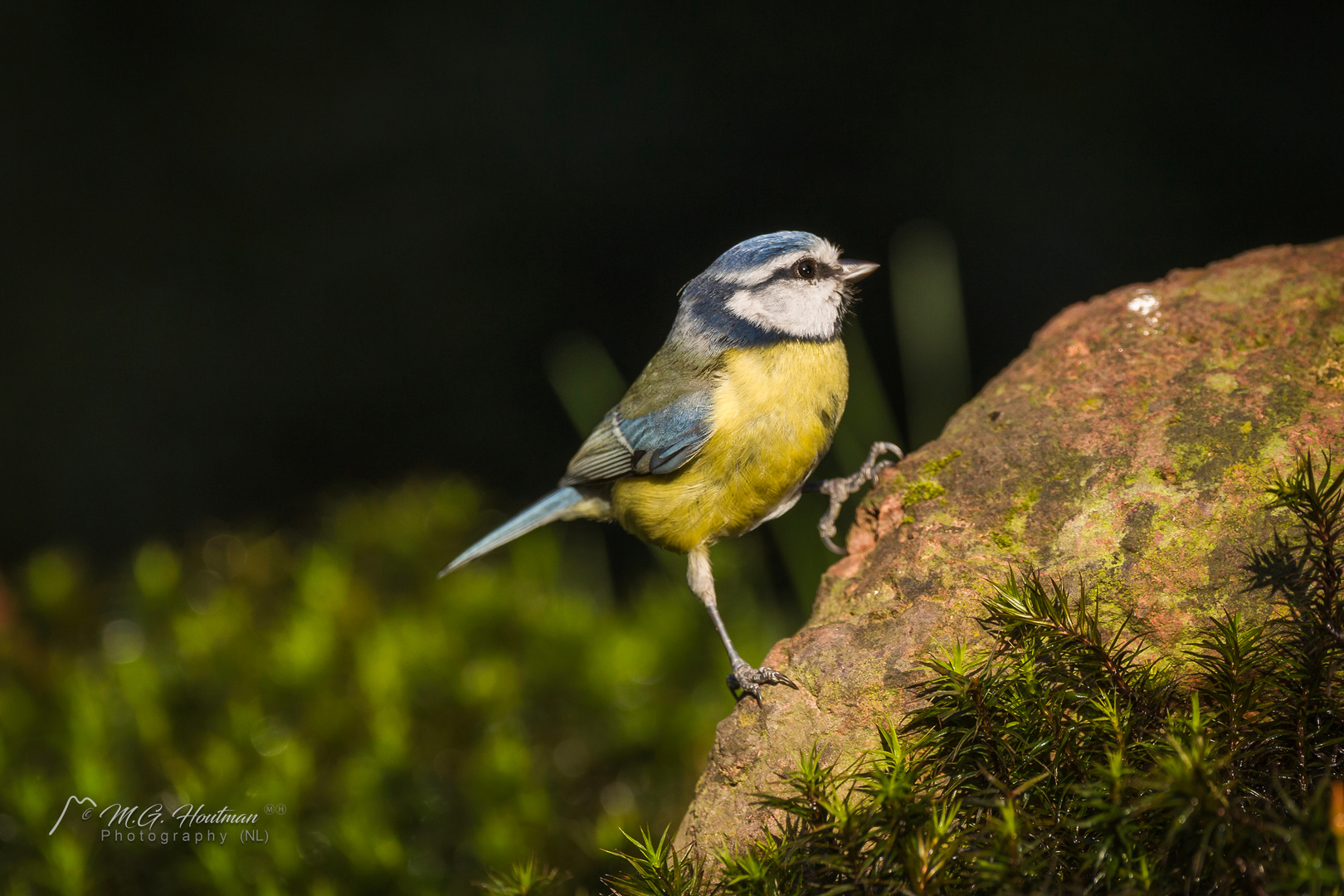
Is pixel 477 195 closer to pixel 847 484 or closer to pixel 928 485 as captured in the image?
pixel 847 484

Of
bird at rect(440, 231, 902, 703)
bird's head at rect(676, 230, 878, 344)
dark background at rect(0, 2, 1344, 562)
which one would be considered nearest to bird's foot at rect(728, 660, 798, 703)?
bird at rect(440, 231, 902, 703)

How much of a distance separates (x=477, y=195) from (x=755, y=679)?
3115mm

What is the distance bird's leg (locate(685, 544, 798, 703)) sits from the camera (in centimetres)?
153

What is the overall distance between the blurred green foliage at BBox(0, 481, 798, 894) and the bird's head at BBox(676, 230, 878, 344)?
929 millimetres

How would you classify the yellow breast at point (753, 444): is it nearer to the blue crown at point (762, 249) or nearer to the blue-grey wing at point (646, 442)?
the blue-grey wing at point (646, 442)

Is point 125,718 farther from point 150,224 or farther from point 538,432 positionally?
point 150,224

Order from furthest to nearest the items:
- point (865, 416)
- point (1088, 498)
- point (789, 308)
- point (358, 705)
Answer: point (865, 416), point (358, 705), point (789, 308), point (1088, 498)

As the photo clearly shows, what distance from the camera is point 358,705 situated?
2.29 metres

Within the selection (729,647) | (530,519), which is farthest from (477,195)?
(729,647)

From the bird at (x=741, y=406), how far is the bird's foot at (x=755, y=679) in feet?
0.85

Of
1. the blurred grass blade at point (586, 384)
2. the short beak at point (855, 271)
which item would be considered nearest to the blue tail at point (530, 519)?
the blurred grass blade at point (586, 384)

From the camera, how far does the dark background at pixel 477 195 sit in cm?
360

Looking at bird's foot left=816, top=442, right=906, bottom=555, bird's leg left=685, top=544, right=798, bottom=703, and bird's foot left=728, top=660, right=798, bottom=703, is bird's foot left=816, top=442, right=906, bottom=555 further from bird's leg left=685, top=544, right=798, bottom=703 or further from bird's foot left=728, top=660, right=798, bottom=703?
bird's foot left=728, top=660, right=798, bottom=703

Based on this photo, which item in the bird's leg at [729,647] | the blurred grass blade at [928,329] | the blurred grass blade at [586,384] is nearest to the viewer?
the bird's leg at [729,647]
